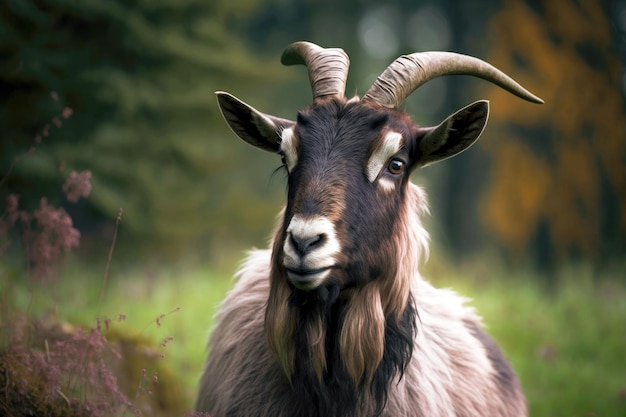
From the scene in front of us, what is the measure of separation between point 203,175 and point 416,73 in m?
8.01

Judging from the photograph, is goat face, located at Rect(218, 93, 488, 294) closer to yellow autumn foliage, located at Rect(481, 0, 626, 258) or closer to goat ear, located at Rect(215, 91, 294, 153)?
goat ear, located at Rect(215, 91, 294, 153)

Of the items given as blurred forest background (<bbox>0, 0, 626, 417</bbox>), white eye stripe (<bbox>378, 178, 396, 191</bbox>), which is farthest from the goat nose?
blurred forest background (<bbox>0, 0, 626, 417</bbox>)

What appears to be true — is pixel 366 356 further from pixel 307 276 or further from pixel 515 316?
pixel 515 316

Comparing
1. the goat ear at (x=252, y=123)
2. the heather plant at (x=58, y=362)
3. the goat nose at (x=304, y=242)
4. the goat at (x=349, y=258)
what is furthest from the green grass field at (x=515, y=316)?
the goat nose at (x=304, y=242)

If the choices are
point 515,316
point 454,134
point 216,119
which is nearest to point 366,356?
point 454,134

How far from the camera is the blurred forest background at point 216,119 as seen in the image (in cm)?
1008

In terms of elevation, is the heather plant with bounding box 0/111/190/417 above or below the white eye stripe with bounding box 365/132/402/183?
below

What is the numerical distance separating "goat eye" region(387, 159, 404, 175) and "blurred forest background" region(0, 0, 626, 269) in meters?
2.50

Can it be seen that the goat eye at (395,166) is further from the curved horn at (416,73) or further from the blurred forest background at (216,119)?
the blurred forest background at (216,119)

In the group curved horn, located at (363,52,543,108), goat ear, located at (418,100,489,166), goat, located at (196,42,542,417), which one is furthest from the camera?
curved horn, located at (363,52,543,108)

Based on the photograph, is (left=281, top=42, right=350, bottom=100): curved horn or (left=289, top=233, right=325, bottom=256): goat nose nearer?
(left=289, top=233, right=325, bottom=256): goat nose

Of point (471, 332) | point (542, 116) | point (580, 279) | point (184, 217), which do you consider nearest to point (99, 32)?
point (184, 217)

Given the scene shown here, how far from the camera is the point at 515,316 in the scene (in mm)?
9570

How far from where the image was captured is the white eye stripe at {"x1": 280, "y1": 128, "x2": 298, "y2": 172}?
394 centimetres
